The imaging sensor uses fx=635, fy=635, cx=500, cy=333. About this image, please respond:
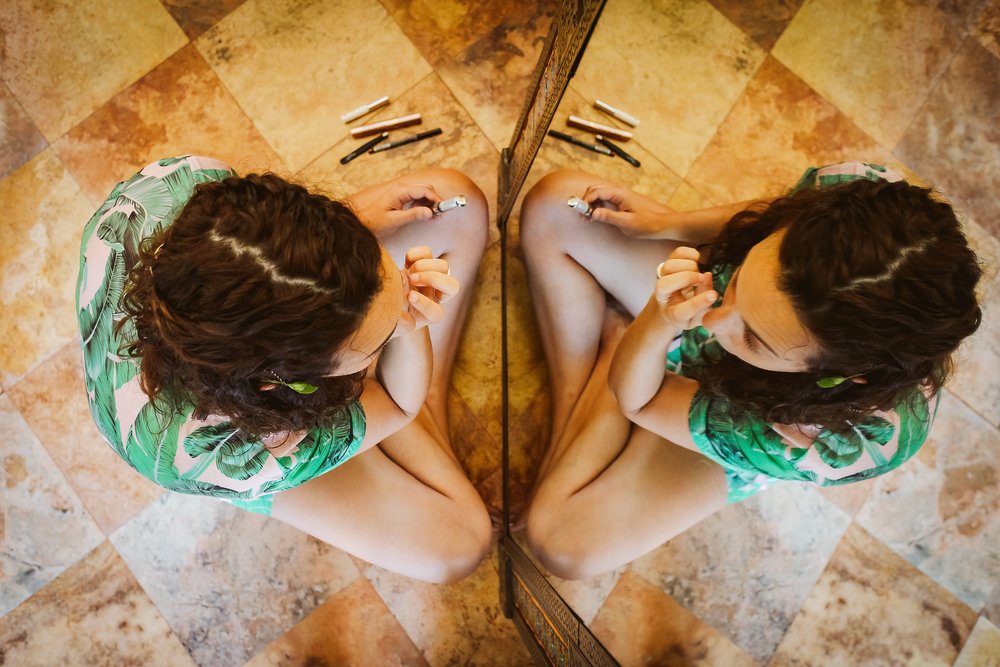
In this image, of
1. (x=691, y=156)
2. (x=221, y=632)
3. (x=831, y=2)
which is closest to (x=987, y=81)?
(x=831, y=2)

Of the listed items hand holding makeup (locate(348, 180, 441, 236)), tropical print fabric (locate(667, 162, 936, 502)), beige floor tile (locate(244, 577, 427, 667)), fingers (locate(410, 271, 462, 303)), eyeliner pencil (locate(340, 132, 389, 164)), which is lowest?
beige floor tile (locate(244, 577, 427, 667))

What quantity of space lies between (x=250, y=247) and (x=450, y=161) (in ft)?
3.01

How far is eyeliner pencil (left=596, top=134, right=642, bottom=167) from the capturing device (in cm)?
150

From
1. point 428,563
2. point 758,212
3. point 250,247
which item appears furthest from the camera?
point 428,563

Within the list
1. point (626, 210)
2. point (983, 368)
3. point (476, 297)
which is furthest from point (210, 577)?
point (983, 368)

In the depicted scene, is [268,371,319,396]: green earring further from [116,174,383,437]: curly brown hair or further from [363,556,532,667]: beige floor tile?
[363,556,532,667]: beige floor tile

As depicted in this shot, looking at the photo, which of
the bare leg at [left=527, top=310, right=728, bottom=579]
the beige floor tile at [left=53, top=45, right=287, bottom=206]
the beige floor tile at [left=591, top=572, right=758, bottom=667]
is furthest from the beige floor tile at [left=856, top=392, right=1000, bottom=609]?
the beige floor tile at [left=53, top=45, right=287, bottom=206]

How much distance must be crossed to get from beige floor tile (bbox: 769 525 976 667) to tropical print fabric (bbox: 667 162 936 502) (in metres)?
0.65

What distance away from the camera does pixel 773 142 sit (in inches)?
60.8

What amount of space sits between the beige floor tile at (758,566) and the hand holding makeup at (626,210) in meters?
0.72

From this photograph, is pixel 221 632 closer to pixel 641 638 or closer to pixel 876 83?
pixel 641 638

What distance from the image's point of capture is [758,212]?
98 centimetres

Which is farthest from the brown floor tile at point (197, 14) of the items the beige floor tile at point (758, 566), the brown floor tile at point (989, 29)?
the brown floor tile at point (989, 29)

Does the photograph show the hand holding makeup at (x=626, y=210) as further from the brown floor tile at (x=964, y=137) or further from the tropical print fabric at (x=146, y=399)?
the brown floor tile at (x=964, y=137)
